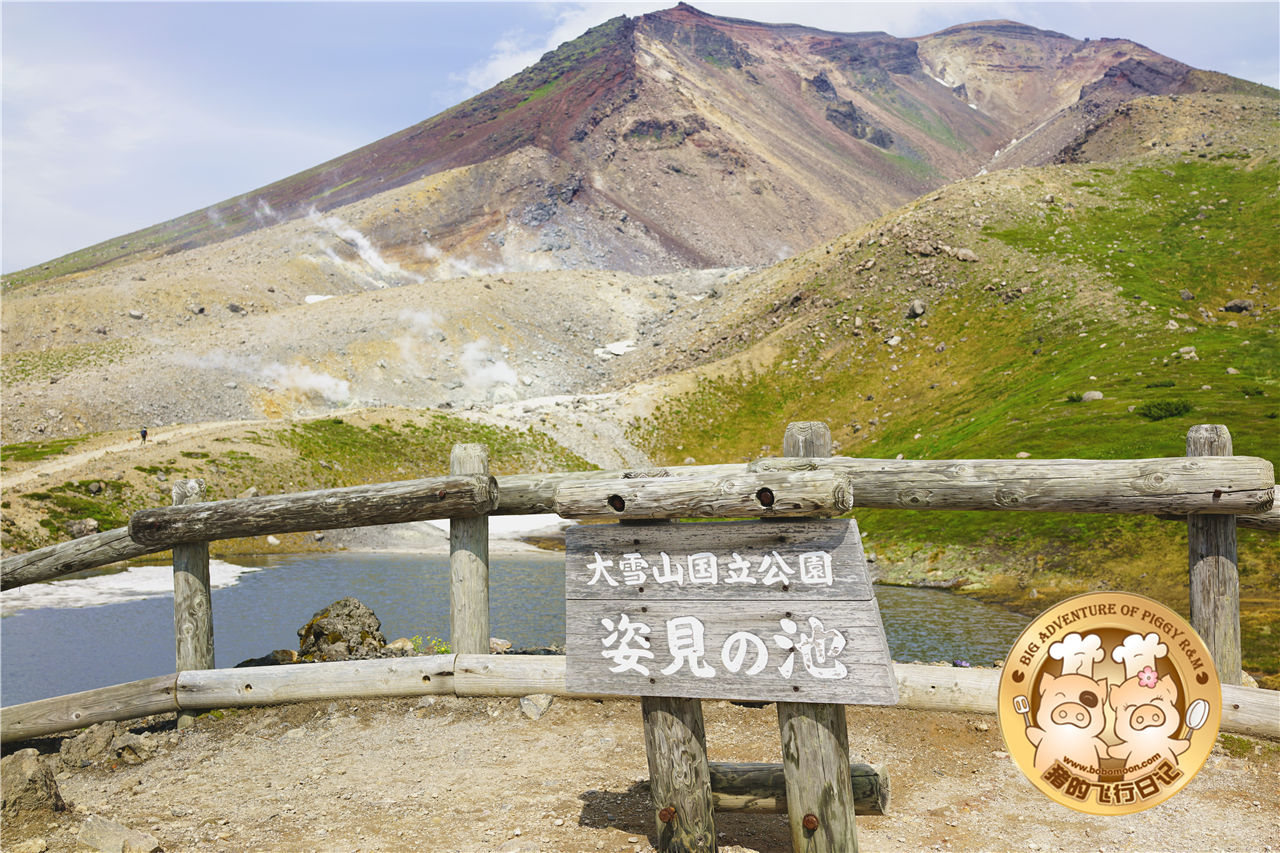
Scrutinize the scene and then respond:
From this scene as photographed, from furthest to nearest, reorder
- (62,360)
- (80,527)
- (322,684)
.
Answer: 1. (62,360)
2. (80,527)
3. (322,684)

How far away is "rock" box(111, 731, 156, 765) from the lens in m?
9.38

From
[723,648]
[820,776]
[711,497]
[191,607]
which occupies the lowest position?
[820,776]

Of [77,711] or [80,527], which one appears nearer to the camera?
[77,711]

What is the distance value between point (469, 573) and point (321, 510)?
6.31ft

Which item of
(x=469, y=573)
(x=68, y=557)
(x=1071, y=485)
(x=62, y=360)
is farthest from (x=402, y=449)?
(x=1071, y=485)

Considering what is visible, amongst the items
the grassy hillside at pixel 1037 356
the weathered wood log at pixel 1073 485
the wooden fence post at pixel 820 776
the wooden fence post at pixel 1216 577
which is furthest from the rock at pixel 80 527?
the wooden fence post at pixel 1216 577

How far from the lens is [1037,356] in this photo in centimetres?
4669

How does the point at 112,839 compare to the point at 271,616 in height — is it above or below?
above

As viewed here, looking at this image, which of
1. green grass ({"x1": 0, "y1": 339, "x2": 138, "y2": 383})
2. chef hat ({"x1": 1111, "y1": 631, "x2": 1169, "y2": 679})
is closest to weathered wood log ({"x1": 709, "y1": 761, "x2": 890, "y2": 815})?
chef hat ({"x1": 1111, "y1": 631, "x2": 1169, "y2": 679})

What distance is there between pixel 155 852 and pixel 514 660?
4.13 meters

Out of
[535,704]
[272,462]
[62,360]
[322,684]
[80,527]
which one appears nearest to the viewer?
[535,704]

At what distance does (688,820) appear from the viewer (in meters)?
6.08

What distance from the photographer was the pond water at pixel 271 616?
18.4 m

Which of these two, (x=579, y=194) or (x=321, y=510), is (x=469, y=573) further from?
(x=579, y=194)
